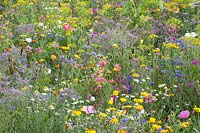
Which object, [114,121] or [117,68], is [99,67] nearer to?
[117,68]

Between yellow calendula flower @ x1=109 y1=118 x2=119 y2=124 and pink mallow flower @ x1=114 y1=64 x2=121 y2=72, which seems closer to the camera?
yellow calendula flower @ x1=109 y1=118 x2=119 y2=124

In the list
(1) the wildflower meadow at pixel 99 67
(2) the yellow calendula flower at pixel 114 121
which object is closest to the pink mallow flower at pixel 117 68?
(1) the wildflower meadow at pixel 99 67

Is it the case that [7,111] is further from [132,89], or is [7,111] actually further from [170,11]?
[170,11]

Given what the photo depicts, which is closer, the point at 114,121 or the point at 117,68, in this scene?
the point at 114,121

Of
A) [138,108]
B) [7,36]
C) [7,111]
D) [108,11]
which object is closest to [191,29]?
[108,11]

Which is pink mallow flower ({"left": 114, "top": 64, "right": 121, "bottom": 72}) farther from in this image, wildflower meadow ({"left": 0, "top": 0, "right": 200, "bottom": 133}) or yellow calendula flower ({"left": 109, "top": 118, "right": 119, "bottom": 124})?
yellow calendula flower ({"left": 109, "top": 118, "right": 119, "bottom": 124})

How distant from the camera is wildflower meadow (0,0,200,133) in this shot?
342 centimetres

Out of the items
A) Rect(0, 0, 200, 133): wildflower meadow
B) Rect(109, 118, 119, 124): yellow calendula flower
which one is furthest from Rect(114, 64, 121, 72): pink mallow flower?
Rect(109, 118, 119, 124): yellow calendula flower

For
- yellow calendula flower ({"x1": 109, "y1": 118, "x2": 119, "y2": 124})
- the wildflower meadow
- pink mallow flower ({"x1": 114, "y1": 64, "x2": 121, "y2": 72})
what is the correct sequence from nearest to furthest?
yellow calendula flower ({"x1": 109, "y1": 118, "x2": 119, "y2": 124}) → the wildflower meadow → pink mallow flower ({"x1": 114, "y1": 64, "x2": 121, "y2": 72})

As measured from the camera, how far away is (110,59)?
4.85 metres

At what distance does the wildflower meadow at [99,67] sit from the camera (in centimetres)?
342

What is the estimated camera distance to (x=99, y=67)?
433cm

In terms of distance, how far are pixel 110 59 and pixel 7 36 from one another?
1253 millimetres

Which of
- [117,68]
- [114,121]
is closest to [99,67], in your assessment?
[117,68]
